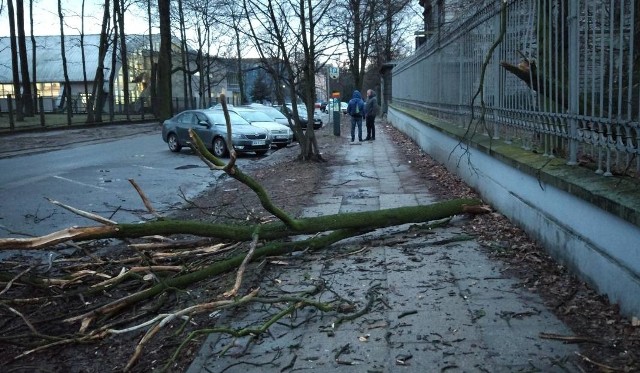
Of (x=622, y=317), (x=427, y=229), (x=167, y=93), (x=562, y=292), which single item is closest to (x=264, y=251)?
(x=427, y=229)

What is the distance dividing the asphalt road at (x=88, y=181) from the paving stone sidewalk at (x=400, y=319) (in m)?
2.55

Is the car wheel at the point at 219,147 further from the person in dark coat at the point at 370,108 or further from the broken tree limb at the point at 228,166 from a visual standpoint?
the broken tree limb at the point at 228,166

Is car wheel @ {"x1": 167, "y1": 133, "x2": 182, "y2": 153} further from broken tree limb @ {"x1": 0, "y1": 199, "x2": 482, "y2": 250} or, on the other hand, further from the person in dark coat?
broken tree limb @ {"x1": 0, "y1": 199, "x2": 482, "y2": 250}

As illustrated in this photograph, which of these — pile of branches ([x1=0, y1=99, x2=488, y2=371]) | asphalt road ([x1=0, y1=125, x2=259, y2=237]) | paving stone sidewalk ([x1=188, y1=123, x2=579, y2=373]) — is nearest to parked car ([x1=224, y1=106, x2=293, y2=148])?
asphalt road ([x1=0, y1=125, x2=259, y2=237])

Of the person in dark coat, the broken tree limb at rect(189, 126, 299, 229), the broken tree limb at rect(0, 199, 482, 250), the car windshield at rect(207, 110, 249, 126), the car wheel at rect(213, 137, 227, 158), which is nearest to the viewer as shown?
the broken tree limb at rect(0, 199, 482, 250)

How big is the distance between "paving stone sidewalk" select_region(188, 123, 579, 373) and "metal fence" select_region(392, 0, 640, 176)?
1.23 m

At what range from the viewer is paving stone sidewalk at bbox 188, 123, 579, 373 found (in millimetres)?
3871

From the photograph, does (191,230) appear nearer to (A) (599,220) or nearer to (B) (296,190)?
(A) (599,220)

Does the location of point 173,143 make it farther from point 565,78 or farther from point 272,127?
point 565,78

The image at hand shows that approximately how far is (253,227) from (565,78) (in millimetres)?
3105

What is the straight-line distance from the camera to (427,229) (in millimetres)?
7102

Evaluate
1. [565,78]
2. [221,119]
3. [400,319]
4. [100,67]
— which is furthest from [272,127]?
[100,67]

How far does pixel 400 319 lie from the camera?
178 inches

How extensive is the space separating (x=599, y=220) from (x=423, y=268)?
1.69 metres
